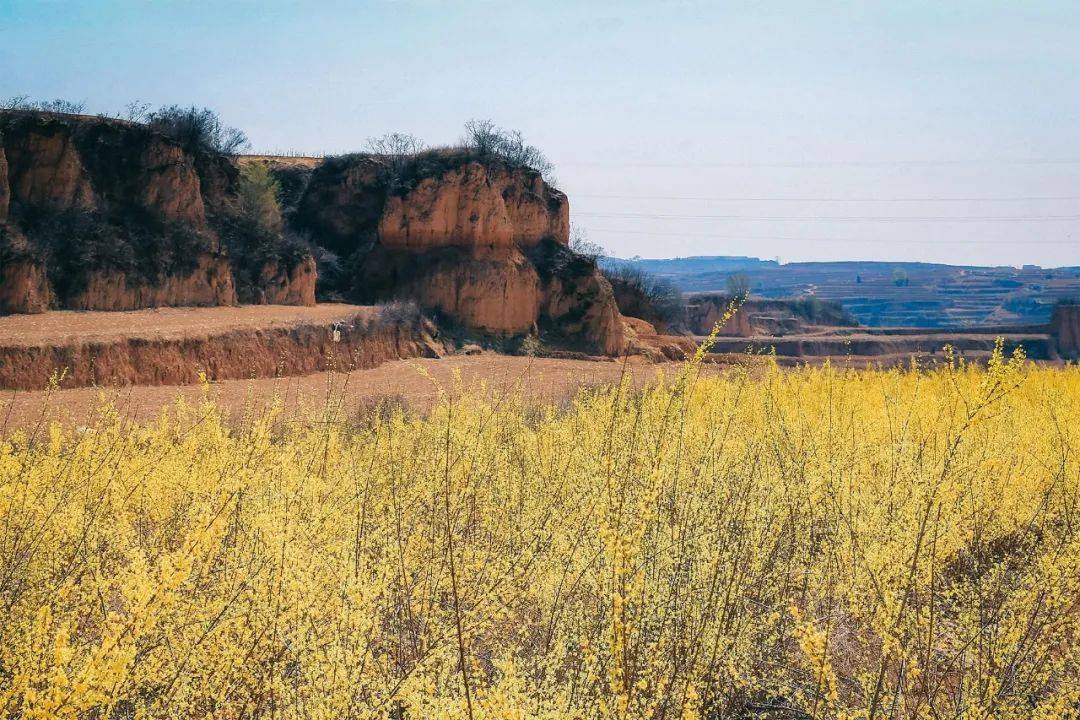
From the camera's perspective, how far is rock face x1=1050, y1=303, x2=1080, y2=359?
61931mm

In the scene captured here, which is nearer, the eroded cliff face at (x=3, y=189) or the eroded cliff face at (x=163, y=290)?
the eroded cliff face at (x=3, y=189)

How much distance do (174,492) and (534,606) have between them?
124 inches

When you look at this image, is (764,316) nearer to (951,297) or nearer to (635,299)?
(635,299)

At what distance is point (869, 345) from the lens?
67312 mm

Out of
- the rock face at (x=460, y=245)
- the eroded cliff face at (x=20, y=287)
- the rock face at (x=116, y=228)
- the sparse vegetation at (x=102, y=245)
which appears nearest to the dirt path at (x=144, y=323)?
the eroded cliff face at (x=20, y=287)

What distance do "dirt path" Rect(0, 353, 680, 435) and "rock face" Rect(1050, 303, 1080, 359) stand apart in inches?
1820

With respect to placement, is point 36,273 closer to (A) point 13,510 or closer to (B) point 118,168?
(B) point 118,168

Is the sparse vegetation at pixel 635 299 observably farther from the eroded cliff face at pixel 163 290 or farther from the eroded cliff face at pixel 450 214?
the eroded cliff face at pixel 163 290

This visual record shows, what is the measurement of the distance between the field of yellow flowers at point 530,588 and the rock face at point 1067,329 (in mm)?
65152

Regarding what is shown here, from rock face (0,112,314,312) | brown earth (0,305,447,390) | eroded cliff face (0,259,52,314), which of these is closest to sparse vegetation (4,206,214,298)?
rock face (0,112,314,312)

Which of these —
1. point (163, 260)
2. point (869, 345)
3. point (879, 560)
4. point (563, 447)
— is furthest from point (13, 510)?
point (869, 345)

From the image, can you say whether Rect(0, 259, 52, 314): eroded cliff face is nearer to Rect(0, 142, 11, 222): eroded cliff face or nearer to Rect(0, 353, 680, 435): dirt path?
Rect(0, 142, 11, 222): eroded cliff face

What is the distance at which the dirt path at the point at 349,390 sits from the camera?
12519 mm

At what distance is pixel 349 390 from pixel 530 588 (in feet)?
52.7
